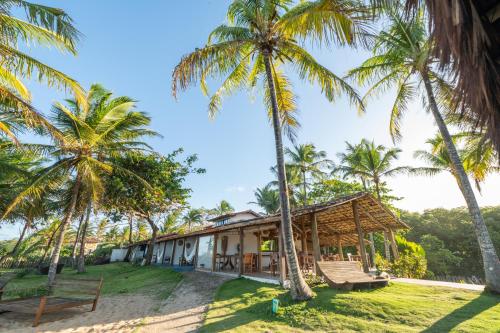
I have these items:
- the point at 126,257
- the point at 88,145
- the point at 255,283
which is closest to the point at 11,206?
the point at 88,145

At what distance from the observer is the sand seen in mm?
6504

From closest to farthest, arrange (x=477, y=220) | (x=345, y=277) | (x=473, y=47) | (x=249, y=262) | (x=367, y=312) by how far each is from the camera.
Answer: (x=473, y=47)
(x=367, y=312)
(x=477, y=220)
(x=345, y=277)
(x=249, y=262)

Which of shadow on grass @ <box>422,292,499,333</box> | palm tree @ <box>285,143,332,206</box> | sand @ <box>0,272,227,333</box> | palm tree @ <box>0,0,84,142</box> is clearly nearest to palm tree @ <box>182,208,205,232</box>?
palm tree @ <box>285,143,332,206</box>

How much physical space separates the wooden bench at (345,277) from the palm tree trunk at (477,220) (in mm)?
3124

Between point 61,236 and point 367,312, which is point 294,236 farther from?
point 61,236

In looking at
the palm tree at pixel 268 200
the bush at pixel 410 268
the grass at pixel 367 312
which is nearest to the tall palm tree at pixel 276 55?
the grass at pixel 367 312

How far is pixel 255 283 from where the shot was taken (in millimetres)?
10273

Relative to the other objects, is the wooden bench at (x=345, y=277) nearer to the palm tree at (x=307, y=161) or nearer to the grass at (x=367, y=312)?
the grass at (x=367, y=312)

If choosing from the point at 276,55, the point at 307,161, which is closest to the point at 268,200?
the point at 307,161

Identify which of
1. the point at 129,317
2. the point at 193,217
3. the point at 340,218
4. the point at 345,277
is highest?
the point at 193,217

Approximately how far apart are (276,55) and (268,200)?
84.2ft

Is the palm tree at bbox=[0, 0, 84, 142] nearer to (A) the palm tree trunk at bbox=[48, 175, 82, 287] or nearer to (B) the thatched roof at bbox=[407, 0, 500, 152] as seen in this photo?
(A) the palm tree trunk at bbox=[48, 175, 82, 287]

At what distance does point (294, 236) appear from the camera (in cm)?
1505

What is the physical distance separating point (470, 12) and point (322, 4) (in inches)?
213
